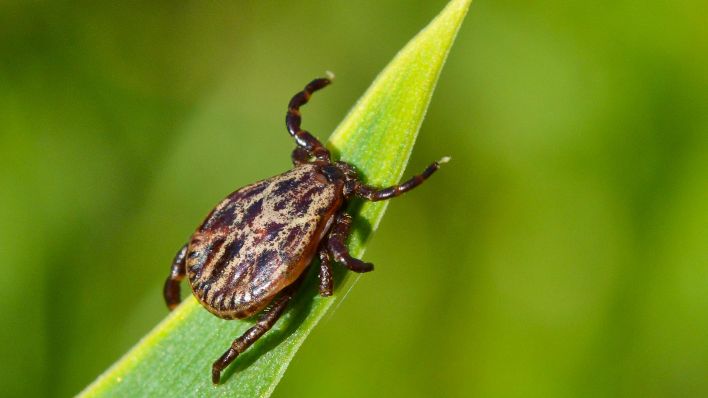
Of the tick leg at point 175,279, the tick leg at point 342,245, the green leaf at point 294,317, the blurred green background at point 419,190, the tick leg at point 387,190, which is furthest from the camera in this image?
Result: the blurred green background at point 419,190

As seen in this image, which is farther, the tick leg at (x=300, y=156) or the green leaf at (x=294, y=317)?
the tick leg at (x=300, y=156)

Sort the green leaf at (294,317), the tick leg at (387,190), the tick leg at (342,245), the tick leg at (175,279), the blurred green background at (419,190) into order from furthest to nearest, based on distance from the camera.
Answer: the blurred green background at (419,190), the tick leg at (175,279), the tick leg at (387,190), the tick leg at (342,245), the green leaf at (294,317)

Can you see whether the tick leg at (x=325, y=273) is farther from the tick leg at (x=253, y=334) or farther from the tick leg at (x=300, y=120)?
the tick leg at (x=300, y=120)

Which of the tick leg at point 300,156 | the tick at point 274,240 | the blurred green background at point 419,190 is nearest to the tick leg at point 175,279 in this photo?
the tick at point 274,240

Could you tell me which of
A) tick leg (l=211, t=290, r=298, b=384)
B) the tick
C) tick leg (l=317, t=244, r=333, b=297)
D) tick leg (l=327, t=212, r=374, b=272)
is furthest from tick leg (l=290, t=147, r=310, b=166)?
tick leg (l=211, t=290, r=298, b=384)

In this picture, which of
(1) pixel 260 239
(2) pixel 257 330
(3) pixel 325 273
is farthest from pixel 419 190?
(2) pixel 257 330

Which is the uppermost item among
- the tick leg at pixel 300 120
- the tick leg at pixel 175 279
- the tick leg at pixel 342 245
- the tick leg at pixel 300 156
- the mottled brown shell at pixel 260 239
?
the tick leg at pixel 300 120

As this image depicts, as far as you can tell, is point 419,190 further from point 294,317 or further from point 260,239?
point 294,317
